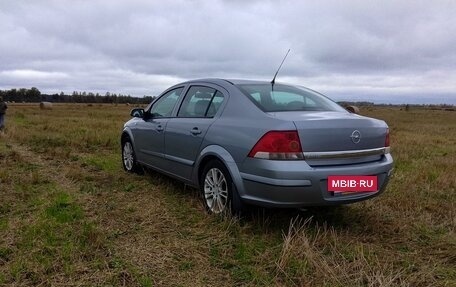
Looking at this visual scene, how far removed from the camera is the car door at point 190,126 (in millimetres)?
4430

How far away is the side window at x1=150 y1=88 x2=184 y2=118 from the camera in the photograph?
17.6 feet

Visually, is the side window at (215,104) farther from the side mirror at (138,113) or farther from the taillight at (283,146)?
the side mirror at (138,113)

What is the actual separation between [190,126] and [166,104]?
109cm

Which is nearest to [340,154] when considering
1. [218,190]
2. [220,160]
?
[220,160]

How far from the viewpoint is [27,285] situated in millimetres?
2793

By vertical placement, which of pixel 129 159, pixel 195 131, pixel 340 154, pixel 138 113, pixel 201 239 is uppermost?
pixel 138 113

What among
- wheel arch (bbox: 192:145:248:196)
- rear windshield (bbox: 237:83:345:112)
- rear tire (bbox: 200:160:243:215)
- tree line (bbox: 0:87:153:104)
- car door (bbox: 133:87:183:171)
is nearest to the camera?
wheel arch (bbox: 192:145:248:196)

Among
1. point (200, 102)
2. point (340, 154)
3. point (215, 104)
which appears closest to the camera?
→ point (340, 154)

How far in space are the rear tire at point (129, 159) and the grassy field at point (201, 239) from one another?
568mm

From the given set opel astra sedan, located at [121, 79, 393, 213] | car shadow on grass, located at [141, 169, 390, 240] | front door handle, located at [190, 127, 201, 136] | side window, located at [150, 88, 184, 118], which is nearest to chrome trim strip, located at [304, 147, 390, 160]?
opel astra sedan, located at [121, 79, 393, 213]

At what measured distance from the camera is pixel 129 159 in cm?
654

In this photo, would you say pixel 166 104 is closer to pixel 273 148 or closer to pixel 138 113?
pixel 138 113

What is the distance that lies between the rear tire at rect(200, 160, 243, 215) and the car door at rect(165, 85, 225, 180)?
1.00 feet

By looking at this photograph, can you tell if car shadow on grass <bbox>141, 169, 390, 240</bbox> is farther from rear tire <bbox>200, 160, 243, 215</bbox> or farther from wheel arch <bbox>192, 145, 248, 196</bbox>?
wheel arch <bbox>192, 145, 248, 196</bbox>
